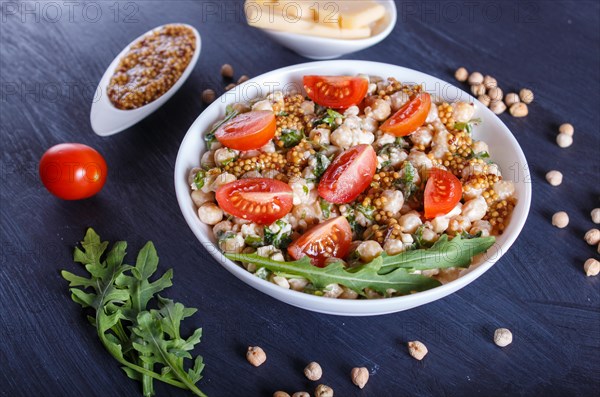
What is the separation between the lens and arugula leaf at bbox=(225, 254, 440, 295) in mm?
1928

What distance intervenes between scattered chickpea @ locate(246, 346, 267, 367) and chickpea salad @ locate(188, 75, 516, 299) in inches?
10.7

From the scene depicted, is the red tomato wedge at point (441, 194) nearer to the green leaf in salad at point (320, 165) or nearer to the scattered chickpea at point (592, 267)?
the green leaf in salad at point (320, 165)

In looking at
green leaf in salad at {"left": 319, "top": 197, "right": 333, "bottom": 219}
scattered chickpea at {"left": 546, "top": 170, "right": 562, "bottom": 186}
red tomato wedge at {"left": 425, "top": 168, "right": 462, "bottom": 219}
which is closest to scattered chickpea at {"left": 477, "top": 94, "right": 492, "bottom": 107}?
scattered chickpea at {"left": 546, "top": 170, "right": 562, "bottom": 186}

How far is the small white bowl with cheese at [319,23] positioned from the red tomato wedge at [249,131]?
582mm

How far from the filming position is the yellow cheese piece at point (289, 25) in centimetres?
270

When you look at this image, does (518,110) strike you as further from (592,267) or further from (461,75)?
(592,267)

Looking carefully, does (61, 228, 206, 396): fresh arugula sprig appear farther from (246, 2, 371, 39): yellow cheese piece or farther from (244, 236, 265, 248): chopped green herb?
(246, 2, 371, 39): yellow cheese piece

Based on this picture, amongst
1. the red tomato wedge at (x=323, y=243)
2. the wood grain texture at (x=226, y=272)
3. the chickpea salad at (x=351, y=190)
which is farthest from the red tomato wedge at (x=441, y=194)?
the wood grain texture at (x=226, y=272)

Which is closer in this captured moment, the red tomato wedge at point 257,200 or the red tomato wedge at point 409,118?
the red tomato wedge at point 257,200

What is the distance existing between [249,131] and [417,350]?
34.2 inches

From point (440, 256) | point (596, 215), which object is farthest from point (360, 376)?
point (596, 215)

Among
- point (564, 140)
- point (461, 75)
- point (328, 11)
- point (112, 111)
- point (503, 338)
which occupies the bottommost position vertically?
point (503, 338)

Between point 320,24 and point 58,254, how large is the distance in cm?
134

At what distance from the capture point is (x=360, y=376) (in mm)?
2062
